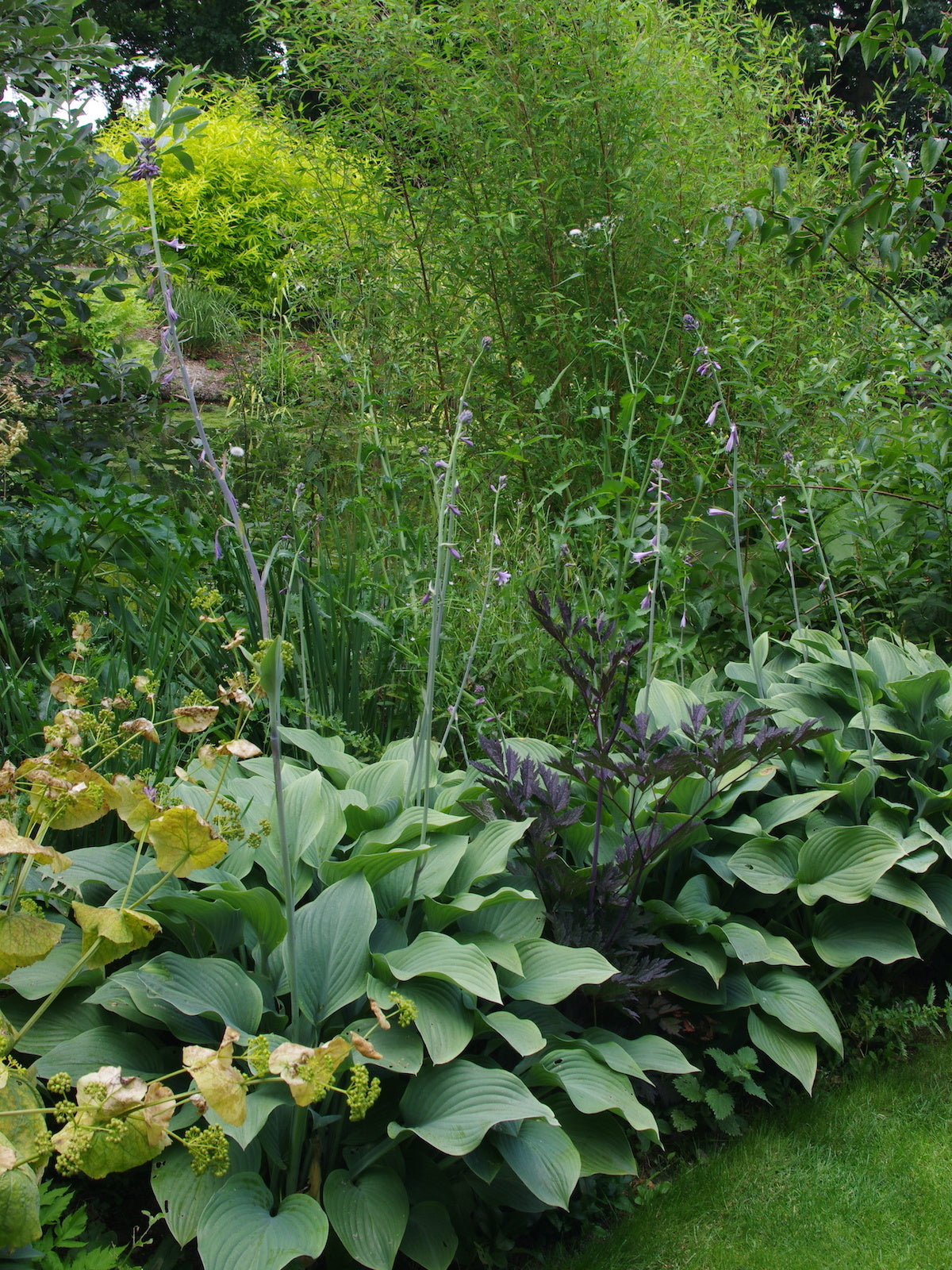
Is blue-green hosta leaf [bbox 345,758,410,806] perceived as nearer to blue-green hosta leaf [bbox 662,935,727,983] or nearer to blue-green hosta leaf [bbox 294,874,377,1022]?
blue-green hosta leaf [bbox 294,874,377,1022]

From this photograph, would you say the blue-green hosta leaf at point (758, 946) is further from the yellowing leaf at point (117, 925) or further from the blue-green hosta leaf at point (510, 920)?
the yellowing leaf at point (117, 925)

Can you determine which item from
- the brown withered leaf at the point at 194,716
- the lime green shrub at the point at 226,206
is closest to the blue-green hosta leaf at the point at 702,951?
the brown withered leaf at the point at 194,716

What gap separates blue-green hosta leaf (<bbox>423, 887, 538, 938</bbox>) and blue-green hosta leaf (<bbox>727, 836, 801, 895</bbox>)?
460mm

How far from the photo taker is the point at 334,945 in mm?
1486

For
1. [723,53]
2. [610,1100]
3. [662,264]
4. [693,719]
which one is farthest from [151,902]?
[723,53]

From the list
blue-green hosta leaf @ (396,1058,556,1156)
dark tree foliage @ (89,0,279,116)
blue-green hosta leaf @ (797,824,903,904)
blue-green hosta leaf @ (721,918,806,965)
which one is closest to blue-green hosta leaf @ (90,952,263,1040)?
blue-green hosta leaf @ (396,1058,556,1156)

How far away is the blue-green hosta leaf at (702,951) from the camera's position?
5.66 feet

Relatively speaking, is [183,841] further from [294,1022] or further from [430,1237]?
[430,1237]

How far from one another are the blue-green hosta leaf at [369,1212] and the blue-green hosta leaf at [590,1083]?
0.27 m

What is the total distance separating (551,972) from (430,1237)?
0.42 meters

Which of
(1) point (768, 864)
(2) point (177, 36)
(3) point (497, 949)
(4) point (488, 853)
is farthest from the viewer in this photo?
(2) point (177, 36)

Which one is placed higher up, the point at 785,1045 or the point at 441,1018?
the point at 441,1018

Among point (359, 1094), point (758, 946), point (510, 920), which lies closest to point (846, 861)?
point (758, 946)

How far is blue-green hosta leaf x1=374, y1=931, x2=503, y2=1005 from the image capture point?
1.40m
